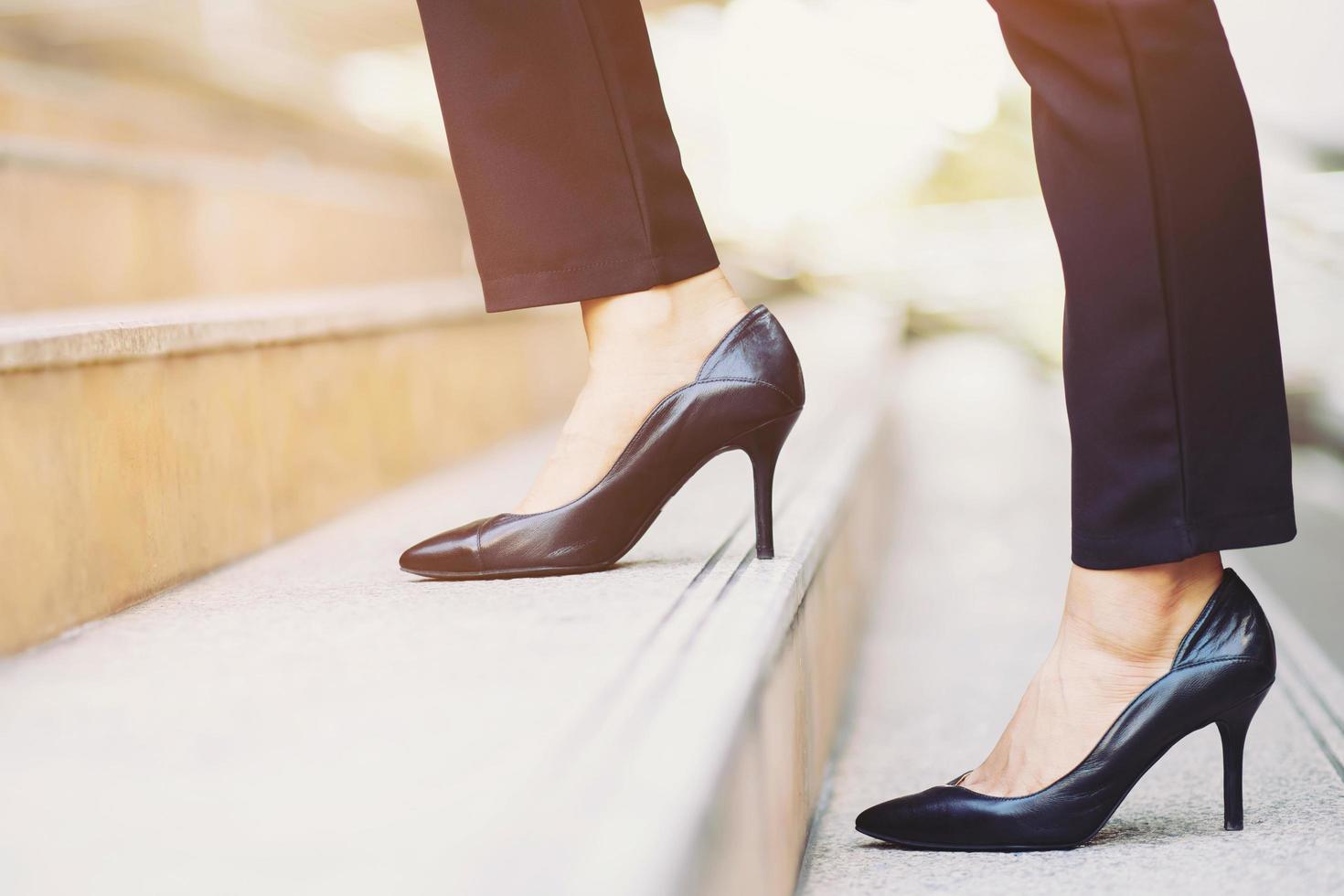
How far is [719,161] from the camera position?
20.2ft

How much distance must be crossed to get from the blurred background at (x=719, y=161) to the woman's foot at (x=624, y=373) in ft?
1.08

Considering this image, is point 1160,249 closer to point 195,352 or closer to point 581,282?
point 581,282

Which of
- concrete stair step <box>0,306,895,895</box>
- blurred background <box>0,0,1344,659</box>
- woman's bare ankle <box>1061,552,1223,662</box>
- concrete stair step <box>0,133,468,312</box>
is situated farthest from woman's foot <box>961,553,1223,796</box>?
concrete stair step <box>0,133,468,312</box>

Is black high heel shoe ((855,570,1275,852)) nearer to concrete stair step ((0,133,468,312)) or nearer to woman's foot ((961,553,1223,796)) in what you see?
woman's foot ((961,553,1223,796))

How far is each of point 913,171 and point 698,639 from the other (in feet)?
21.2

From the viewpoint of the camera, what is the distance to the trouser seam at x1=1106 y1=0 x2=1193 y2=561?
1.92 feet

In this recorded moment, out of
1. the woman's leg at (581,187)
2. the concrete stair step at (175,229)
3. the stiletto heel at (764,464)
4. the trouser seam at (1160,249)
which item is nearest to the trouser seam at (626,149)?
the woman's leg at (581,187)

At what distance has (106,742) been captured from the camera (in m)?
0.52

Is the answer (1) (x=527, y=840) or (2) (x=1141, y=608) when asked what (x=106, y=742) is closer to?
(1) (x=527, y=840)

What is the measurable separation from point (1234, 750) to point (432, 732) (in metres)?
0.46

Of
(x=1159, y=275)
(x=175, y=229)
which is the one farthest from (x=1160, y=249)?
(x=175, y=229)

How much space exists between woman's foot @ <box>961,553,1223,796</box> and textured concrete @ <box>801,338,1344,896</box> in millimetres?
57

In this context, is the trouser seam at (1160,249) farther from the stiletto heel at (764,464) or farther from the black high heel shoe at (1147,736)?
the stiletto heel at (764,464)

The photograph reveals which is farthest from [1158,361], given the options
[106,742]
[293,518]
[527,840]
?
[293,518]
